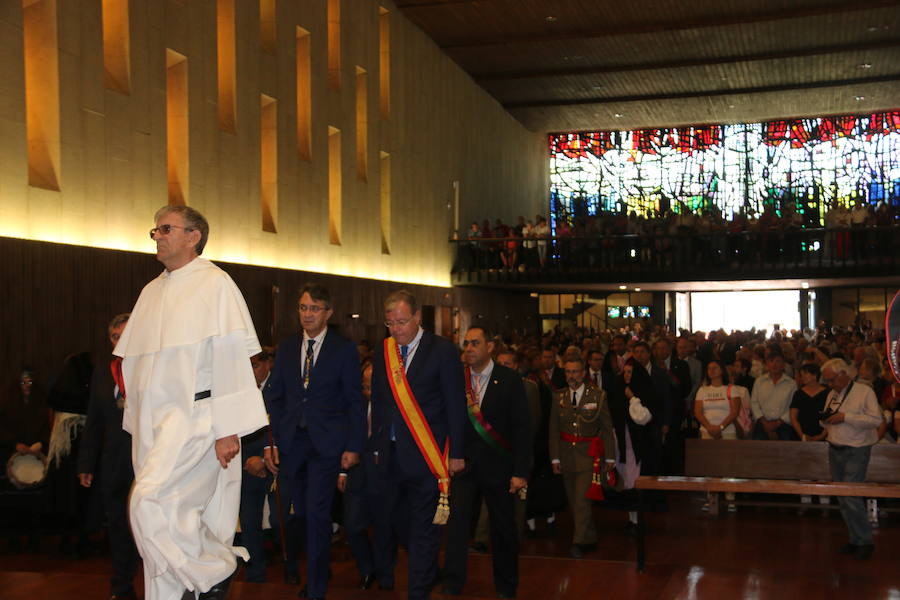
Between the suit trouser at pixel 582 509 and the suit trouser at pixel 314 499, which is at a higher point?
the suit trouser at pixel 314 499

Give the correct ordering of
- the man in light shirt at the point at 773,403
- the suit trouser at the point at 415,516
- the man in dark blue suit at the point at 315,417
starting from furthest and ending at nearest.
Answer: the man in light shirt at the point at 773,403, the man in dark blue suit at the point at 315,417, the suit trouser at the point at 415,516

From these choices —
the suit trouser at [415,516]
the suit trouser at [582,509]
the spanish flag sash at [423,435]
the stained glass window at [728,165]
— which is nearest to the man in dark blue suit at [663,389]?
the suit trouser at [582,509]

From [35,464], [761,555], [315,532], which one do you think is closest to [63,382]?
[35,464]

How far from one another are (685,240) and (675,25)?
4.81 m

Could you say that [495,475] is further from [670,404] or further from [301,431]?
[670,404]

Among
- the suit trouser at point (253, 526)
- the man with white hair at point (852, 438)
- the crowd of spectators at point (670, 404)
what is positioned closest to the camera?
the suit trouser at point (253, 526)

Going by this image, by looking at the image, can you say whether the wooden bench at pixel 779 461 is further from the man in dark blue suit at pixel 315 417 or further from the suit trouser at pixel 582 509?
the man in dark blue suit at pixel 315 417

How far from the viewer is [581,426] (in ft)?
27.3

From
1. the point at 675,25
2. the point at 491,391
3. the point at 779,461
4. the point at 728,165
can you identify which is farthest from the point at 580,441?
the point at 728,165

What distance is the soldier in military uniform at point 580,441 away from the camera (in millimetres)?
8258

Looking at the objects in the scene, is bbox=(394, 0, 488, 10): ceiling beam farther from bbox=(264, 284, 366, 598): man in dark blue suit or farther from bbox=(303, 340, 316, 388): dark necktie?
bbox=(303, 340, 316, 388): dark necktie

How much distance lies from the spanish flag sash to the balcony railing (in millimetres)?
18814

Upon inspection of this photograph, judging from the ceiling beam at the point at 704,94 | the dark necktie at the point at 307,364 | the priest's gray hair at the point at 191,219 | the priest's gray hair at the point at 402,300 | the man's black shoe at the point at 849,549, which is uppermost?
the ceiling beam at the point at 704,94

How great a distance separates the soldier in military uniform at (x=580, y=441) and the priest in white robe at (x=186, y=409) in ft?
14.8
